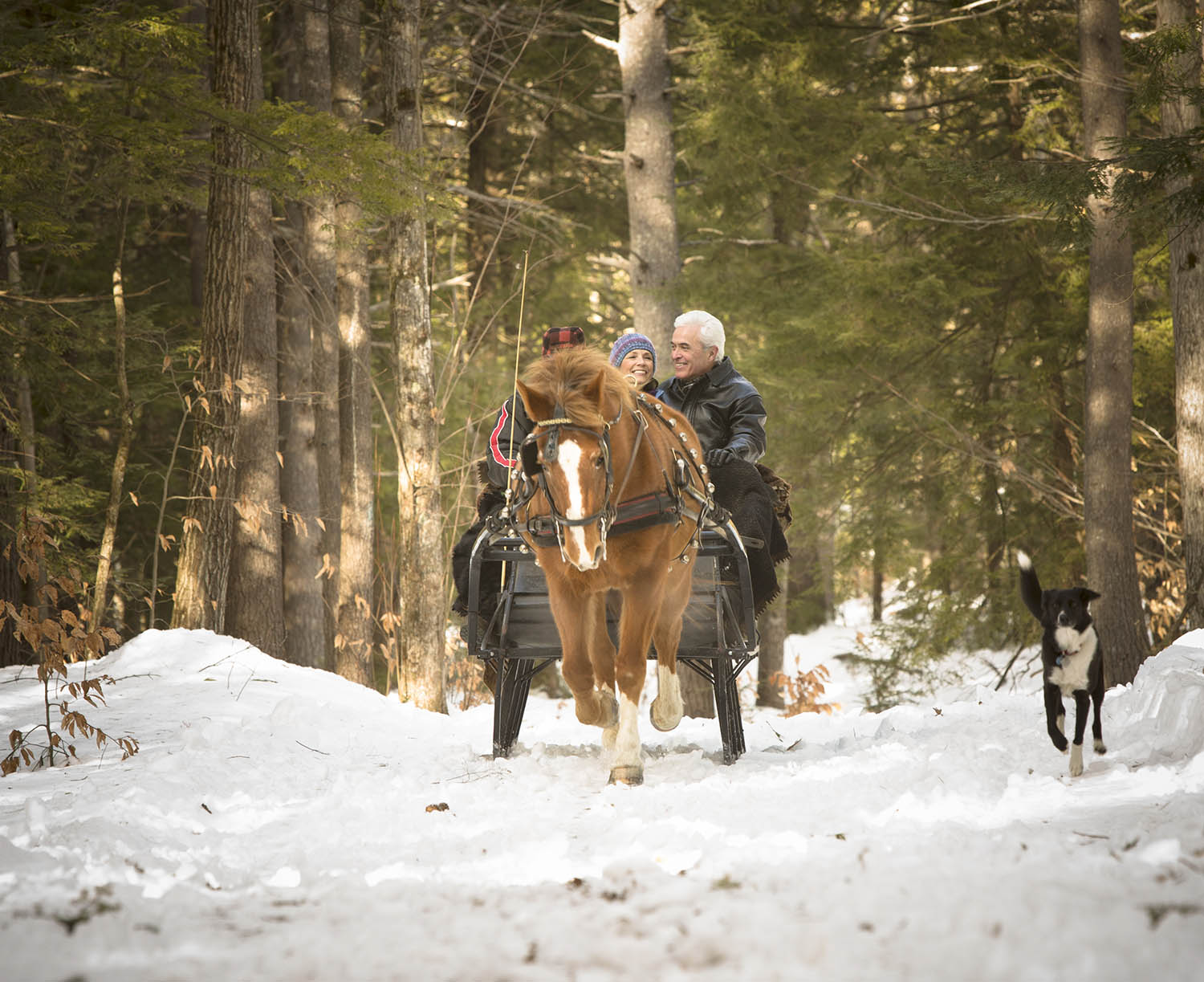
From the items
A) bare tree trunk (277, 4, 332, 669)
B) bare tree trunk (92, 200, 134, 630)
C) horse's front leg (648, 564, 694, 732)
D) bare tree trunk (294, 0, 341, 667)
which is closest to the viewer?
horse's front leg (648, 564, 694, 732)

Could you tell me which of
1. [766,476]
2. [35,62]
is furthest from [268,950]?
[35,62]

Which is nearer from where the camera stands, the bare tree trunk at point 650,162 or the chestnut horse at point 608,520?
the chestnut horse at point 608,520

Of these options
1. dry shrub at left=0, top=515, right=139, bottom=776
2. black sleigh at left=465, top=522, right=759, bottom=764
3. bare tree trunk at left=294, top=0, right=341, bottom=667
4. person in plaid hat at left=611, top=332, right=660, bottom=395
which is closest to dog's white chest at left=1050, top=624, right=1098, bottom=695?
black sleigh at left=465, top=522, right=759, bottom=764

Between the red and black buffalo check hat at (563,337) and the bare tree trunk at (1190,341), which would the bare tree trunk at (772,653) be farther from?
the red and black buffalo check hat at (563,337)

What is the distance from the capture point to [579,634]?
5.27 m

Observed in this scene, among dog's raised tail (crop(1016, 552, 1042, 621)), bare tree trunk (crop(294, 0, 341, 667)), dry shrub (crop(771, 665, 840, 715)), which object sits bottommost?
dry shrub (crop(771, 665, 840, 715))

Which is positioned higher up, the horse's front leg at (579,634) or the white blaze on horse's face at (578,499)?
the white blaze on horse's face at (578,499)

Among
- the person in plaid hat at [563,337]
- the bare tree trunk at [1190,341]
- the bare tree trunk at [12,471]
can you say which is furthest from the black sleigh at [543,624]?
the bare tree trunk at [1190,341]

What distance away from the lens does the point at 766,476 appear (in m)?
6.97

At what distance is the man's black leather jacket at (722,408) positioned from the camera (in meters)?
6.48

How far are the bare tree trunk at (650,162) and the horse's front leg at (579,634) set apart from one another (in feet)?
18.6

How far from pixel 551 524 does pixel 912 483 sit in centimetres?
911

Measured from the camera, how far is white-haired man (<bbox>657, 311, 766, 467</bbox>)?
6.61 meters

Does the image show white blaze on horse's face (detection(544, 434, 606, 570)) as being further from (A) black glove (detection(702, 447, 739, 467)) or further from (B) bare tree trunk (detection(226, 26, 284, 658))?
(B) bare tree trunk (detection(226, 26, 284, 658))
